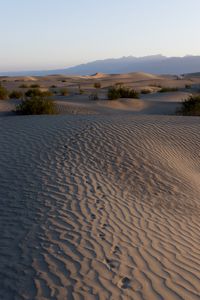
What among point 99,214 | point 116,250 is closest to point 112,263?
point 116,250

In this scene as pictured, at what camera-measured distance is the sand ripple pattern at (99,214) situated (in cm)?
465

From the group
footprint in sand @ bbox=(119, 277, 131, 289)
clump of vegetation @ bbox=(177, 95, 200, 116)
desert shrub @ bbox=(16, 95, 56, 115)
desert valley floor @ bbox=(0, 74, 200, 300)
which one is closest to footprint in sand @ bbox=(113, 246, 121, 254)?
desert valley floor @ bbox=(0, 74, 200, 300)

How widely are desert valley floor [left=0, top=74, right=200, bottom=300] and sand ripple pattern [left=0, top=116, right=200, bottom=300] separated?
1 centimetres

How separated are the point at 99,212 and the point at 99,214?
8cm

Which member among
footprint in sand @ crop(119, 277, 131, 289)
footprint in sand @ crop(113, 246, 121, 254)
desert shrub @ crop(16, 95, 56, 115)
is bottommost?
footprint in sand @ crop(119, 277, 131, 289)

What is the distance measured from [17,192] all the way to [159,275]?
3.26 meters

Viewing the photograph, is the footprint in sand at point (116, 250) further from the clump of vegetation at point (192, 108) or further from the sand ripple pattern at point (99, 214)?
the clump of vegetation at point (192, 108)

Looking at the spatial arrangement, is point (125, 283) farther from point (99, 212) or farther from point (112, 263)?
point (99, 212)

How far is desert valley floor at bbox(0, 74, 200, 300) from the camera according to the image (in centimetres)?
465

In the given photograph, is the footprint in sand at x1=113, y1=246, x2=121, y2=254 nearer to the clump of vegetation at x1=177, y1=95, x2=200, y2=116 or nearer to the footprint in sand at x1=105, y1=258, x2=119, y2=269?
the footprint in sand at x1=105, y1=258, x2=119, y2=269

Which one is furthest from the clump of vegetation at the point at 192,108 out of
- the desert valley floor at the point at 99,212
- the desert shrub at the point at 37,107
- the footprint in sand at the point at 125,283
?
the footprint in sand at the point at 125,283

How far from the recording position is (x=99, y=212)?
6.57 meters

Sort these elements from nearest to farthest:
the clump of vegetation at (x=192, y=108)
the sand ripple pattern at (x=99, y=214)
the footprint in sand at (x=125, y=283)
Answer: the footprint in sand at (x=125, y=283)
the sand ripple pattern at (x=99, y=214)
the clump of vegetation at (x=192, y=108)

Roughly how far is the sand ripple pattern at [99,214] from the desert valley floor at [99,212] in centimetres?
1
